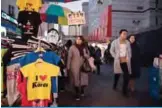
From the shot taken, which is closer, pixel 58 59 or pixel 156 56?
pixel 58 59

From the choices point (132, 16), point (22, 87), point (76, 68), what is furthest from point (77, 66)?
point (132, 16)

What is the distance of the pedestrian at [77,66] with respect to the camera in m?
4.01

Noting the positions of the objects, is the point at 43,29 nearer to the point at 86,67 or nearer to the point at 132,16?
the point at 86,67

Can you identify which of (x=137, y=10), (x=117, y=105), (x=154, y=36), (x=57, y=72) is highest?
(x=137, y=10)

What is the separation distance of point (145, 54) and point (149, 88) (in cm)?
39

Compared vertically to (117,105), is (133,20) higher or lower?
higher

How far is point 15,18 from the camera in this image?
3893 millimetres

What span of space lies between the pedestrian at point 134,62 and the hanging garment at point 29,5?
1102 millimetres

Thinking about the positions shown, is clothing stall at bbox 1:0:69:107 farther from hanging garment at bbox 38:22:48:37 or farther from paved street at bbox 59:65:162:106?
paved street at bbox 59:65:162:106

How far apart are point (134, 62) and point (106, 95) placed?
1.65 feet

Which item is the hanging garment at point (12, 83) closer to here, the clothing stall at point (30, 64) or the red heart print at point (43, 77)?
the clothing stall at point (30, 64)

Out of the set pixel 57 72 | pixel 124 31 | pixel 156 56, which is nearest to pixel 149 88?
pixel 156 56

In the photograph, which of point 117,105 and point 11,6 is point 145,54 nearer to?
point 117,105

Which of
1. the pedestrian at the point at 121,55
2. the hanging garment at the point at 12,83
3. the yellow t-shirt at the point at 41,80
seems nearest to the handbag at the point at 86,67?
the pedestrian at the point at 121,55
